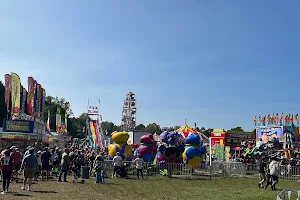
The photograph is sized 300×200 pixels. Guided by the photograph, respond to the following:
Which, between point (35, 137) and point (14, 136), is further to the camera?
point (35, 137)

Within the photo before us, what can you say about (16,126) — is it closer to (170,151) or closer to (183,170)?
(170,151)

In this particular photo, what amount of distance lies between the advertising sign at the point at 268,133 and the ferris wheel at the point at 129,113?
62.0ft

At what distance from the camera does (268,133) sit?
42.8 m

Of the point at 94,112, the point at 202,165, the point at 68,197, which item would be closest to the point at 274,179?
the point at 202,165

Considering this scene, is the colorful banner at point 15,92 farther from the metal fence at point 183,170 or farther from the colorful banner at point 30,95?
the metal fence at point 183,170

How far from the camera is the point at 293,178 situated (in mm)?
24703

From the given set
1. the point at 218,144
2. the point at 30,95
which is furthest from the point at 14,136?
the point at 218,144

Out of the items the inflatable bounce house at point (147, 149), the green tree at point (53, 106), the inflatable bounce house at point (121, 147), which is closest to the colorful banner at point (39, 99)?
the inflatable bounce house at point (121, 147)

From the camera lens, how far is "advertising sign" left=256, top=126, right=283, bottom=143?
40844 mm

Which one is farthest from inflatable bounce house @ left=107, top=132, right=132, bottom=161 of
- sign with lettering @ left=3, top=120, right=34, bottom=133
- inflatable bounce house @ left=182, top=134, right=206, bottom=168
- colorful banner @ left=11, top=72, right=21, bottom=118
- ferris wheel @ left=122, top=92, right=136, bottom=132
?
ferris wheel @ left=122, top=92, right=136, bottom=132

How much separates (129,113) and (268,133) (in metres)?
21.0

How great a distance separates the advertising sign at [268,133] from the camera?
4084cm

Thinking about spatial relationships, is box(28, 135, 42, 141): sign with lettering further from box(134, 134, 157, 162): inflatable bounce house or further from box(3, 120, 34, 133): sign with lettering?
box(134, 134, 157, 162): inflatable bounce house

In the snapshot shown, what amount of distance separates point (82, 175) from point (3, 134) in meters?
15.1
